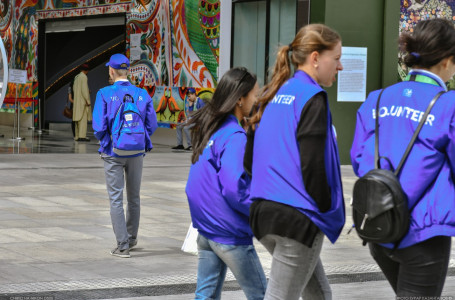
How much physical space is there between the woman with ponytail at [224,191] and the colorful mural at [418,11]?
47.4 feet

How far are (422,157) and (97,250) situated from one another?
16.6 ft

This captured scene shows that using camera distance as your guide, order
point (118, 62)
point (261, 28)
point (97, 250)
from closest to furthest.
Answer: point (118, 62), point (97, 250), point (261, 28)

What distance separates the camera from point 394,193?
3.43 meters

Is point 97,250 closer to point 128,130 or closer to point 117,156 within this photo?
point 117,156

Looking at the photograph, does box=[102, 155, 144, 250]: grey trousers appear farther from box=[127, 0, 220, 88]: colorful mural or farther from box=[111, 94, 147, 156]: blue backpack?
box=[127, 0, 220, 88]: colorful mural

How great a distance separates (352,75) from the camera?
712 inches

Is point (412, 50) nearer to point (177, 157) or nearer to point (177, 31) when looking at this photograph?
point (177, 157)

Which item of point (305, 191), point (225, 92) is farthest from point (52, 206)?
point (305, 191)

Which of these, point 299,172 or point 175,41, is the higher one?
point 175,41

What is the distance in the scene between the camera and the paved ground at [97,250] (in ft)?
21.5

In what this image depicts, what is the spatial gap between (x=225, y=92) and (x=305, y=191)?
844 mm

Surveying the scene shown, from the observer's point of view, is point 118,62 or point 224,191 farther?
point 118,62

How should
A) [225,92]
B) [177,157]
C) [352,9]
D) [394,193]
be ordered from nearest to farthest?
1. [394,193]
2. [225,92]
3. [352,9]
4. [177,157]

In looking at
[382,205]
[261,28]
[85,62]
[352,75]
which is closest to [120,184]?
[382,205]
